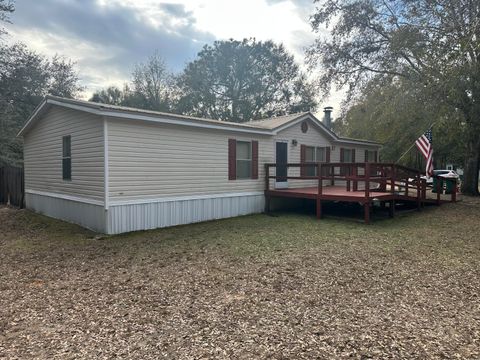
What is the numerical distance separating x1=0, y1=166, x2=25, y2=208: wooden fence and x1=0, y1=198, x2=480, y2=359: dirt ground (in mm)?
5394

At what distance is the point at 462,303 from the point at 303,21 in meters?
14.4

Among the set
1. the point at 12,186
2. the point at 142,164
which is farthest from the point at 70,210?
the point at 12,186

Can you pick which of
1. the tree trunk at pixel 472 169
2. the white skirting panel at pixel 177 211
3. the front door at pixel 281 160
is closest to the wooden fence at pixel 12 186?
the white skirting panel at pixel 177 211

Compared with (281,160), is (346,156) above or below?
above

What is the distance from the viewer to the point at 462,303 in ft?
12.4

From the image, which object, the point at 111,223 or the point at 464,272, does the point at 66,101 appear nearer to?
the point at 111,223

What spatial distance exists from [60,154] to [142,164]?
3213mm

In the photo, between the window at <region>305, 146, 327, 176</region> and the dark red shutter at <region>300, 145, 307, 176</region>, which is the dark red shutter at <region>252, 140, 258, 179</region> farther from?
the window at <region>305, 146, 327, 176</region>

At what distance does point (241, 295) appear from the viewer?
4047 millimetres

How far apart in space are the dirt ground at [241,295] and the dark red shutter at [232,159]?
9.14 feet

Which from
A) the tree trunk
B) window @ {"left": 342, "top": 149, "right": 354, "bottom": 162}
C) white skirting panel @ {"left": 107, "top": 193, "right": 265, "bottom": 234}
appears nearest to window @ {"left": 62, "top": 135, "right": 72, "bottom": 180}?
white skirting panel @ {"left": 107, "top": 193, "right": 265, "bottom": 234}

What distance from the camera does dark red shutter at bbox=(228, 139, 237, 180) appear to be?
386 inches

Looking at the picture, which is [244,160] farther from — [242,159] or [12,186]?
[12,186]

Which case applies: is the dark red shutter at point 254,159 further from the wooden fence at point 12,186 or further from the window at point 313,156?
the wooden fence at point 12,186
